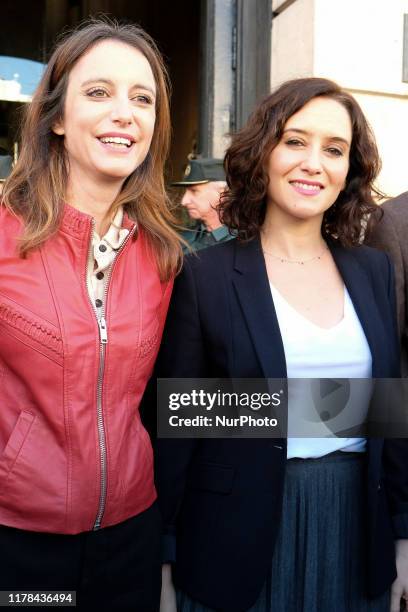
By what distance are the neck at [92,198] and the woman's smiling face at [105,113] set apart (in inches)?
0.5

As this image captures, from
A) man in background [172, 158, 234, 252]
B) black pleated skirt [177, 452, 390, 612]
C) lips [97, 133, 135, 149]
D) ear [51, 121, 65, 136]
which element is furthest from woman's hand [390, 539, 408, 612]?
man in background [172, 158, 234, 252]

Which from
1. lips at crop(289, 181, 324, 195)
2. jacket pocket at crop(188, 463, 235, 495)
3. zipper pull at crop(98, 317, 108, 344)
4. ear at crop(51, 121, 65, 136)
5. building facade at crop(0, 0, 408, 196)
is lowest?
jacket pocket at crop(188, 463, 235, 495)

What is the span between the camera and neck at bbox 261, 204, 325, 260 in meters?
2.13

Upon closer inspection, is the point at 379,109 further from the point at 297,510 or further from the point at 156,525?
the point at 156,525

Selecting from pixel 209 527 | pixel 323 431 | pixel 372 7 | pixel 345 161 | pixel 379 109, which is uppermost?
pixel 372 7

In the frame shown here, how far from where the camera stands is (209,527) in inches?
75.3

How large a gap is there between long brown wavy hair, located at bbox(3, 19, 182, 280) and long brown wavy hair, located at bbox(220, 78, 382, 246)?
0.29m

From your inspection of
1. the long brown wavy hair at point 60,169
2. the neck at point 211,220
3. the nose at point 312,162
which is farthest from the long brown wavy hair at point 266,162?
the neck at point 211,220

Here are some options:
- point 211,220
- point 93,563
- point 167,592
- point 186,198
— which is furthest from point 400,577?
point 186,198

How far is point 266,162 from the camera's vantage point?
2092 mm

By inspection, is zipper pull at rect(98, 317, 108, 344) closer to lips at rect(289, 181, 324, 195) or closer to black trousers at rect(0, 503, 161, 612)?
black trousers at rect(0, 503, 161, 612)

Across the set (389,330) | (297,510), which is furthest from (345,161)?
(297,510)

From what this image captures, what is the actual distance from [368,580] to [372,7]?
299 cm

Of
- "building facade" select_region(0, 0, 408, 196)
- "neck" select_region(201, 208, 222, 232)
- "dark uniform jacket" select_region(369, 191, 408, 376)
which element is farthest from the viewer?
"neck" select_region(201, 208, 222, 232)
